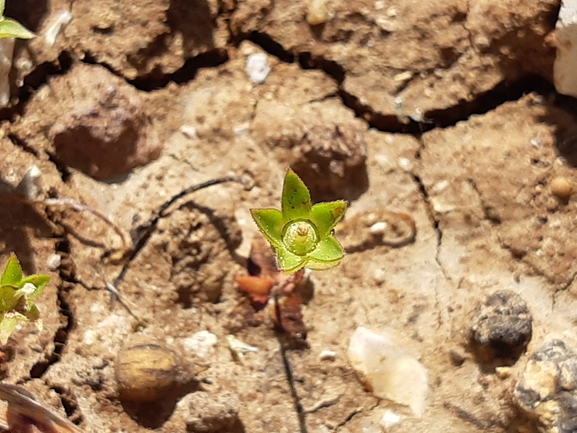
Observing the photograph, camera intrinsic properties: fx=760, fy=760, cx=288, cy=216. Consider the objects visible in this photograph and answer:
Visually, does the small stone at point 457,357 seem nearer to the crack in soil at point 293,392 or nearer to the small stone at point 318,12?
the crack in soil at point 293,392

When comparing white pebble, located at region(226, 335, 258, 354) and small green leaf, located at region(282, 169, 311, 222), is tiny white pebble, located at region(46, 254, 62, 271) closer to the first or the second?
white pebble, located at region(226, 335, 258, 354)

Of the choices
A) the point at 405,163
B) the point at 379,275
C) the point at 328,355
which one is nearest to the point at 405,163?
the point at 405,163

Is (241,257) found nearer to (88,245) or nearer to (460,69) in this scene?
(88,245)

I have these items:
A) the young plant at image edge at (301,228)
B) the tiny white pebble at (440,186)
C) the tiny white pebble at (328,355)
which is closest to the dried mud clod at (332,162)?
the tiny white pebble at (440,186)

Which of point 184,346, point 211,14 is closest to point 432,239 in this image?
point 184,346

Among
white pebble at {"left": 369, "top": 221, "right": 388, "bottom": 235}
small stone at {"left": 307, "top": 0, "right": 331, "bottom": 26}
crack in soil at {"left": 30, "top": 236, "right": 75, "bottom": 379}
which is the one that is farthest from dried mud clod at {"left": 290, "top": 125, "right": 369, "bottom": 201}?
crack in soil at {"left": 30, "top": 236, "right": 75, "bottom": 379}

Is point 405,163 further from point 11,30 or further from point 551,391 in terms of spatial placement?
point 11,30
